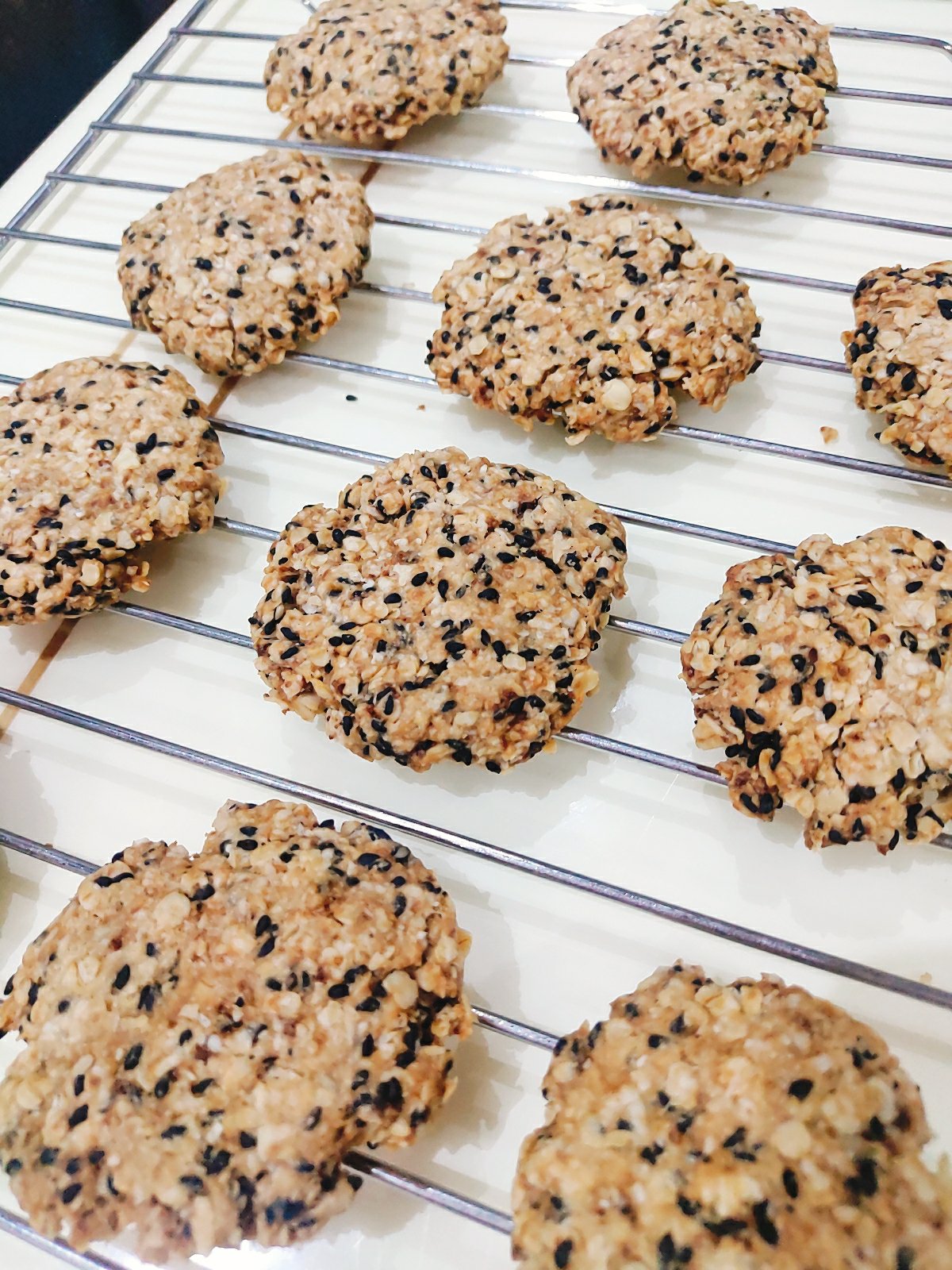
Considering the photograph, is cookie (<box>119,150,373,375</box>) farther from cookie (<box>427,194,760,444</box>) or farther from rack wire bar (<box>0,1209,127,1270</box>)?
rack wire bar (<box>0,1209,127,1270</box>)

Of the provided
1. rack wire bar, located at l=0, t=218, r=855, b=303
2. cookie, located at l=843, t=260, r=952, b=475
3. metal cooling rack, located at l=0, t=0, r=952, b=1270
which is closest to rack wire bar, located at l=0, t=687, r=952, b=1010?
metal cooling rack, located at l=0, t=0, r=952, b=1270

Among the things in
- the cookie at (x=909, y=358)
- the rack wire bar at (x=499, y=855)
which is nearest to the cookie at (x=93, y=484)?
the rack wire bar at (x=499, y=855)

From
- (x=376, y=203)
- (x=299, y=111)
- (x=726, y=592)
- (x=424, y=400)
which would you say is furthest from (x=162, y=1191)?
(x=299, y=111)

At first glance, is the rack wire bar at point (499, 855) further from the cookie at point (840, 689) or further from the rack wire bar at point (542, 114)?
the rack wire bar at point (542, 114)

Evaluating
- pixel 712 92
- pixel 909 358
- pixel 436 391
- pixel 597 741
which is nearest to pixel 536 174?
pixel 712 92

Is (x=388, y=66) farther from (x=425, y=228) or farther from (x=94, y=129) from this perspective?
(x=94, y=129)

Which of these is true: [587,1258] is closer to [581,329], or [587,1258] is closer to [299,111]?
[581,329]
